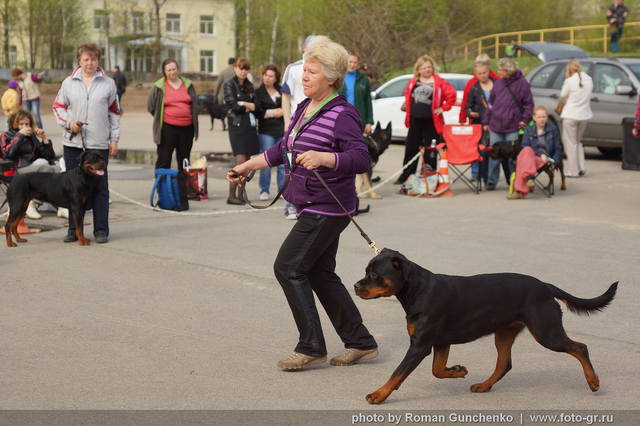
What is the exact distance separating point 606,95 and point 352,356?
528 inches

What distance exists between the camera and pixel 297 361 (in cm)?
548

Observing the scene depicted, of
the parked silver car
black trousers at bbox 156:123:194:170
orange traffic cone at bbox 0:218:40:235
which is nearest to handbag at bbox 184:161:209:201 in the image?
black trousers at bbox 156:123:194:170

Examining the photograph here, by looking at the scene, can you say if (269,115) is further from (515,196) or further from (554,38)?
(554,38)

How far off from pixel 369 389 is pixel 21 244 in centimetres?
580

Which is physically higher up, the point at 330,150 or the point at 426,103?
the point at 426,103

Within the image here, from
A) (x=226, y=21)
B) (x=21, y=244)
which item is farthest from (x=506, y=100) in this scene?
(x=226, y=21)

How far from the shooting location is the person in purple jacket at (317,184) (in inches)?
207

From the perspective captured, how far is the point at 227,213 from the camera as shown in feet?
39.8

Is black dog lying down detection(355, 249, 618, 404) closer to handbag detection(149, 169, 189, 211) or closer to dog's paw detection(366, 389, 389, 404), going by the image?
dog's paw detection(366, 389, 389, 404)

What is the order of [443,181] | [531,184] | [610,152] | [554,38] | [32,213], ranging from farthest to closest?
[554,38] → [610,152] → [443,181] → [531,184] → [32,213]

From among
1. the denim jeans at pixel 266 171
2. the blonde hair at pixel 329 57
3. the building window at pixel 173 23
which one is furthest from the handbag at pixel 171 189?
the building window at pixel 173 23

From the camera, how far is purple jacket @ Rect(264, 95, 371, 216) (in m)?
5.28

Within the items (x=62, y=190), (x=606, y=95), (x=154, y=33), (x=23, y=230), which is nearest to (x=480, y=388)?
(x=62, y=190)

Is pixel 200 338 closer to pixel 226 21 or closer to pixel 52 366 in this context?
pixel 52 366
